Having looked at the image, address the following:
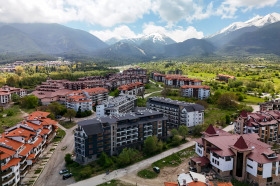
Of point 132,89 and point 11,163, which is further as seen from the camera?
point 132,89

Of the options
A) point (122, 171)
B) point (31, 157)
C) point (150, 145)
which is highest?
point (150, 145)

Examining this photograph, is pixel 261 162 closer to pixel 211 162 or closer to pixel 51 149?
pixel 211 162

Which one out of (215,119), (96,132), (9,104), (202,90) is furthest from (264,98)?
(9,104)

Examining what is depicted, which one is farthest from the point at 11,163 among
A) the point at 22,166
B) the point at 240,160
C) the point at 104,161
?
the point at 240,160

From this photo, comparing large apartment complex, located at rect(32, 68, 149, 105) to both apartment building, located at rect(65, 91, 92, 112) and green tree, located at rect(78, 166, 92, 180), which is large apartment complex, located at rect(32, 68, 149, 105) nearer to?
apartment building, located at rect(65, 91, 92, 112)

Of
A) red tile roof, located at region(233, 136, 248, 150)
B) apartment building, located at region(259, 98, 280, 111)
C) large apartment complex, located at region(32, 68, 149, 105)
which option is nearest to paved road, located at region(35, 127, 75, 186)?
red tile roof, located at region(233, 136, 248, 150)

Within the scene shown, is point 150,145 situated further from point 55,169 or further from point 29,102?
point 29,102

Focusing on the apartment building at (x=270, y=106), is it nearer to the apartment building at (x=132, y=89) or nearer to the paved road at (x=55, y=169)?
the apartment building at (x=132, y=89)
